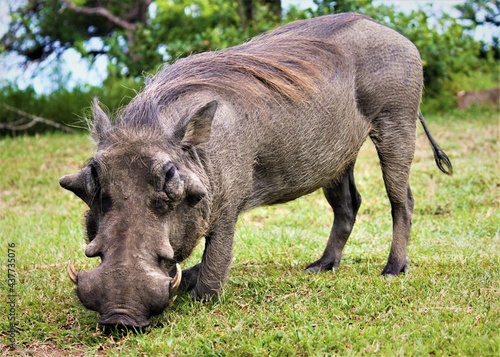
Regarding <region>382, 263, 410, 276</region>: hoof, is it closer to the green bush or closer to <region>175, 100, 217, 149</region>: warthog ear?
<region>175, 100, 217, 149</region>: warthog ear

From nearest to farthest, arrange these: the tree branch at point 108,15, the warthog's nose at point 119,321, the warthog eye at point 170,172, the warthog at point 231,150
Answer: the warthog's nose at point 119,321 < the warthog at point 231,150 < the warthog eye at point 170,172 < the tree branch at point 108,15

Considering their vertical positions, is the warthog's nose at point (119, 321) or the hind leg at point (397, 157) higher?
the warthog's nose at point (119, 321)

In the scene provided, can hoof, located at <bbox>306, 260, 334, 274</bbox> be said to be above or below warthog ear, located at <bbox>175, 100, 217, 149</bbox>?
below

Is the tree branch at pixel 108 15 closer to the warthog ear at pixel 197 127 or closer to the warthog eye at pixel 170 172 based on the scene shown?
the warthog ear at pixel 197 127

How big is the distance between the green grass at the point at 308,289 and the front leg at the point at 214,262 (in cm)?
8

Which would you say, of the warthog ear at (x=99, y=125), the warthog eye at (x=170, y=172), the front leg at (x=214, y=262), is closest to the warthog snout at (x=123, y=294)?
the warthog eye at (x=170, y=172)

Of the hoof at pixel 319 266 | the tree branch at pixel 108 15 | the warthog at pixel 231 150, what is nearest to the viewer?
the warthog at pixel 231 150

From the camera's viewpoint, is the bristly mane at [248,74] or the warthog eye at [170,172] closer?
the warthog eye at [170,172]

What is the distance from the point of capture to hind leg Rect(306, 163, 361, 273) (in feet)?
15.2

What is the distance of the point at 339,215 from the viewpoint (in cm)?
482

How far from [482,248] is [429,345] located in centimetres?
199

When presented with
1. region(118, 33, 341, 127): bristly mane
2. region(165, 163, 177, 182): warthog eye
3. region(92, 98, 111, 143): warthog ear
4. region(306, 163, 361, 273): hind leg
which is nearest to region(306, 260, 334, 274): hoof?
region(306, 163, 361, 273): hind leg

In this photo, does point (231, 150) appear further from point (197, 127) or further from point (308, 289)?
point (308, 289)

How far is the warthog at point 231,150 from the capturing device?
10.5 ft
